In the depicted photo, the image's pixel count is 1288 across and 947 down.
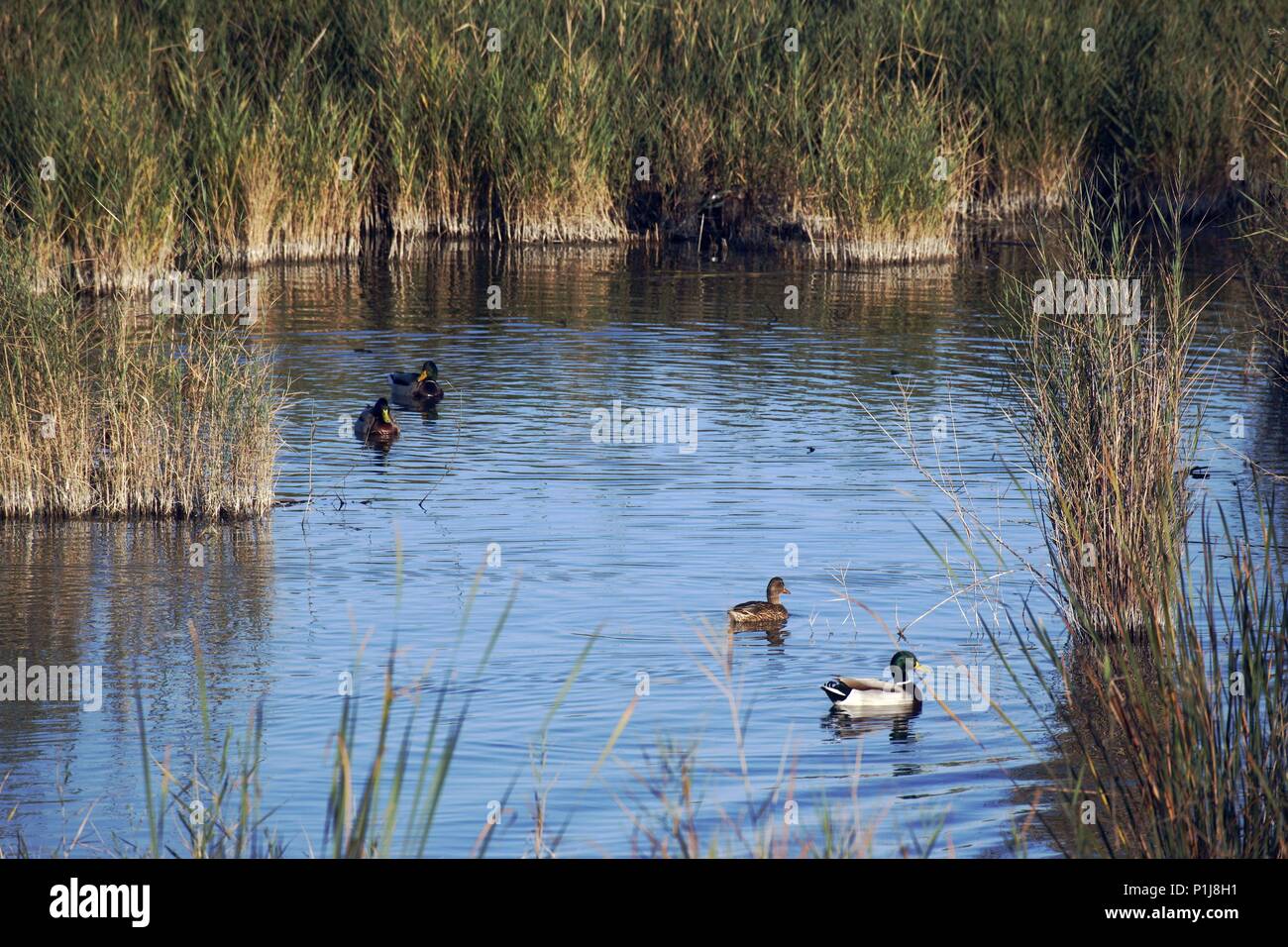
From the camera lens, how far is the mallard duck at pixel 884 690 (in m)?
8.12

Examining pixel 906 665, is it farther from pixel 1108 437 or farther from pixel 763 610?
pixel 1108 437

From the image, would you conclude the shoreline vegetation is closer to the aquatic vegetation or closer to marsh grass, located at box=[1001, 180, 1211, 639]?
the aquatic vegetation

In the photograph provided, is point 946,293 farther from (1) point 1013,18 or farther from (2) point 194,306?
(2) point 194,306

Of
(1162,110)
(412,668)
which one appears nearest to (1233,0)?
(1162,110)

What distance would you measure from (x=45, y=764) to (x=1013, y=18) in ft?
65.6

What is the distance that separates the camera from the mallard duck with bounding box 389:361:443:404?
15.5 meters

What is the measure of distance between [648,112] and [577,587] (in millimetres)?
14548

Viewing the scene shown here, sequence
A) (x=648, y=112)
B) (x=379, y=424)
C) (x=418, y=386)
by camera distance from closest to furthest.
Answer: (x=379, y=424)
(x=418, y=386)
(x=648, y=112)

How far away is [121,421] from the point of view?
11148mm

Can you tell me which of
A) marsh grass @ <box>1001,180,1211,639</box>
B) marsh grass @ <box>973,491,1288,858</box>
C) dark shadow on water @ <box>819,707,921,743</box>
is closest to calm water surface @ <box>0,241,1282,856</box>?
dark shadow on water @ <box>819,707,921,743</box>

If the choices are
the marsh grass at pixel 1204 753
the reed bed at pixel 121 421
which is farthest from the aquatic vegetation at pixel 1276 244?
the marsh grass at pixel 1204 753

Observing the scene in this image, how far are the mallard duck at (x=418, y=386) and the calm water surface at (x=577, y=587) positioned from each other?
192mm

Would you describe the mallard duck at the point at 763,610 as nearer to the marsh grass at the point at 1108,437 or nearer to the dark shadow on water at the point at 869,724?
the dark shadow on water at the point at 869,724

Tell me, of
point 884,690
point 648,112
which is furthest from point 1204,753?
point 648,112
